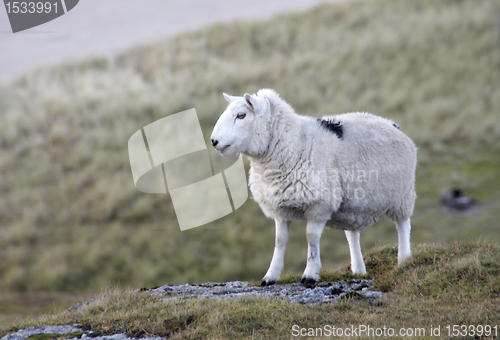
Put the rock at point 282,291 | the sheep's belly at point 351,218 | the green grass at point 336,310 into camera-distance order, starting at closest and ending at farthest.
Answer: the green grass at point 336,310
the rock at point 282,291
the sheep's belly at point 351,218

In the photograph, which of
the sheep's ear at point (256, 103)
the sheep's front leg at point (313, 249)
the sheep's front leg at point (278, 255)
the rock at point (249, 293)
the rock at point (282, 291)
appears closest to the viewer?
the rock at point (249, 293)

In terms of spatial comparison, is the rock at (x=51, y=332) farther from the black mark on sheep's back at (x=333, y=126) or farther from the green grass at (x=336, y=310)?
the black mark on sheep's back at (x=333, y=126)

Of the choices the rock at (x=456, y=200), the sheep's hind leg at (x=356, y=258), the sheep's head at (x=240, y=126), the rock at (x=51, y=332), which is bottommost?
the rock at (x=456, y=200)

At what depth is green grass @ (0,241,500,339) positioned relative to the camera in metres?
6.75

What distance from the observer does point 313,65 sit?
3756cm

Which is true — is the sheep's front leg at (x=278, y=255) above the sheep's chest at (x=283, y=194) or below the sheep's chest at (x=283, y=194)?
below

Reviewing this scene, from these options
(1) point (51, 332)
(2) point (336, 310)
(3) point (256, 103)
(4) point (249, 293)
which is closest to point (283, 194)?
(3) point (256, 103)

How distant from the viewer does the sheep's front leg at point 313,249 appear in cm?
855

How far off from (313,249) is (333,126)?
2.15 m

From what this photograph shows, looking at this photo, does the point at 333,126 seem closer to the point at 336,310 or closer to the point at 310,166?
the point at 310,166

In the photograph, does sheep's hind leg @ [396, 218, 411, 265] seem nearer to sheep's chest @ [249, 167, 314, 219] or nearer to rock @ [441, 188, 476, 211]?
sheep's chest @ [249, 167, 314, 219]

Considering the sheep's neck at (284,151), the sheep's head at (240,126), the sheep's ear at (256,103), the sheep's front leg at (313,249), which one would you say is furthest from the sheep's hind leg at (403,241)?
the sheep's ear at (256,103)

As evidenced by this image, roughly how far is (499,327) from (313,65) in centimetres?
3267

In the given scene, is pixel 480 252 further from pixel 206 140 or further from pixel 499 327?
pixel 206 140
